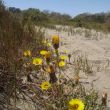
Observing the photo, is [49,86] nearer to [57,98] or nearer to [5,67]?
[57,98]

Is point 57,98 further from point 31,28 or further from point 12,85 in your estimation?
point 31,28

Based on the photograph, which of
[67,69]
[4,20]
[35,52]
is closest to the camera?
[67,69]

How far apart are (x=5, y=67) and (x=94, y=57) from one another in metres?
2.71

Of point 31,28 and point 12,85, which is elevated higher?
point 31,28

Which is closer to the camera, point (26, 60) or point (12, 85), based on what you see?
point (12, 85)

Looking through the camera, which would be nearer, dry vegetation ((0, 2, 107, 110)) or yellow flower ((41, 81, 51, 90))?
dry vegetation ((0, 2, 107, 110))

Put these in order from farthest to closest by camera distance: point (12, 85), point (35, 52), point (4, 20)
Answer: point (4, 20)
point (35, 52)
point (12, 85)

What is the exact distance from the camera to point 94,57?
6.14 metres

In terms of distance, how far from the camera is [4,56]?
13.0ft

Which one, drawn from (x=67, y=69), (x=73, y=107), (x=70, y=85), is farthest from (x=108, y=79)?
(x=73, y=107)

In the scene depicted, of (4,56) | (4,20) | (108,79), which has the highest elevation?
(4,20)

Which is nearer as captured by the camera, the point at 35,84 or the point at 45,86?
the point at 45,86

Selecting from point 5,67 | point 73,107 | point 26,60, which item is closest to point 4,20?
point 26,60

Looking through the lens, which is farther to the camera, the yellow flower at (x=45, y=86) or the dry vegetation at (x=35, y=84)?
the yellow flower at (x=45, y=86)
